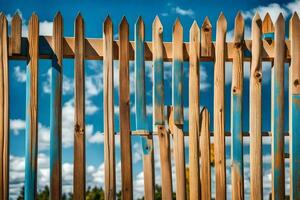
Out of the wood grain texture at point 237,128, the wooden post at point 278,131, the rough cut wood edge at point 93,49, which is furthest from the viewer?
the wooden post at point 278,131

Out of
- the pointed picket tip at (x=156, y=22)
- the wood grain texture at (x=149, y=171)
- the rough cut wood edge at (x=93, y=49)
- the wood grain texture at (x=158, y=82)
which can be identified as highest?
the pointed picket tip at (x=156, y=22)

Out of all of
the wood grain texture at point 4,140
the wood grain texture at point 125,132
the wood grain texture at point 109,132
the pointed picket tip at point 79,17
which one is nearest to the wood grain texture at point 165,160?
the wood grain texture at point 125,132

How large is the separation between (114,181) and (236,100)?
1.19 metres

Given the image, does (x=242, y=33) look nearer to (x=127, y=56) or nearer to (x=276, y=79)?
(x=276, y=79)

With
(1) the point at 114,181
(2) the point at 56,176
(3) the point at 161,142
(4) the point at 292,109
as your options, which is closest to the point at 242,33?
(4) the point at 292,109

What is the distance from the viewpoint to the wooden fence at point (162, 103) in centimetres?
431

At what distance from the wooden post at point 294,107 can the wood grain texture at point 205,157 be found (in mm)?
778

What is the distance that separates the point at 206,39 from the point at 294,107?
99 centimetres

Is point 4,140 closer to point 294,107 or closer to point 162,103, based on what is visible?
point 162,103

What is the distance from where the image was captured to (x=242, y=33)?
15.4ft

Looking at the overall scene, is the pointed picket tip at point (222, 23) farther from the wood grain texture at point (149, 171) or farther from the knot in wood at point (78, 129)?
the knot in wood at point (78, 129)

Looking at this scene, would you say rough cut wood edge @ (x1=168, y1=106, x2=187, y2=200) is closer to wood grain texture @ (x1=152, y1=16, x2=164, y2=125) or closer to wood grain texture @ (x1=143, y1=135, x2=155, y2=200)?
wood grain texture @ (x1=152, y1=16, x2=164, y2=125)

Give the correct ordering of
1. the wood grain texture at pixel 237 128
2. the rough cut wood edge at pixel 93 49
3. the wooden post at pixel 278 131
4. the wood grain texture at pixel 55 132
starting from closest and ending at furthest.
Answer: the wood grain texture at pixel 55 132 → the rough cut wood edge at pixel 93 49 → the wood grain texture at pixel 237 128 → the wooden post at pixel 278 131

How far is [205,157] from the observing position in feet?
14.9
